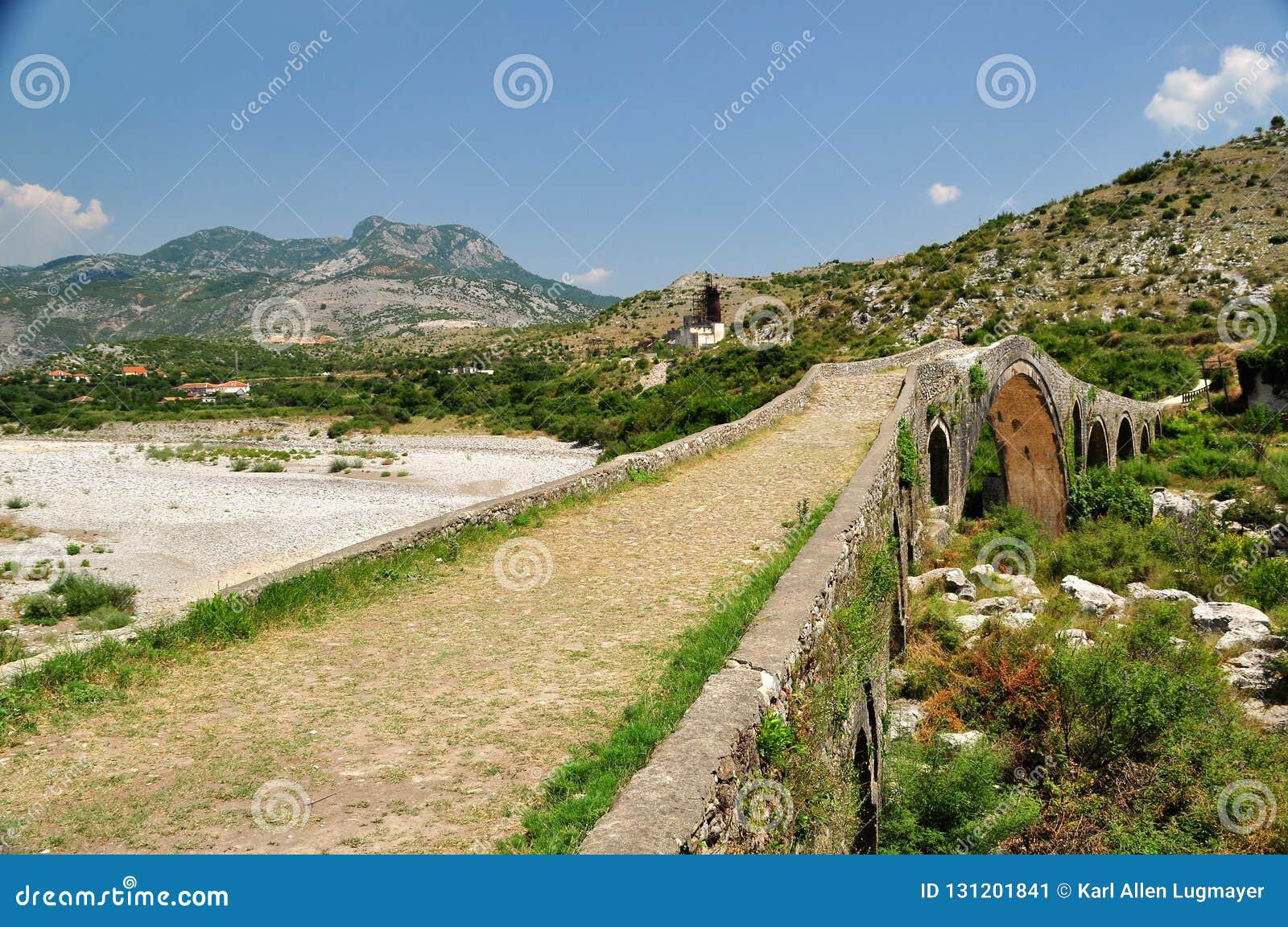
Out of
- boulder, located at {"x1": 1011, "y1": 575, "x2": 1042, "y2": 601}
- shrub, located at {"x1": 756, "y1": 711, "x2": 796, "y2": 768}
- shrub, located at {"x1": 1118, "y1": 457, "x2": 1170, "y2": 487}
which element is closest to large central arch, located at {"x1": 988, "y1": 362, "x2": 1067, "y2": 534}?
shrub, located at {"x1": 1118, "y1": 457, "x2": 1170, "y2": 487}

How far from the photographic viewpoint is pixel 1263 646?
1368cm

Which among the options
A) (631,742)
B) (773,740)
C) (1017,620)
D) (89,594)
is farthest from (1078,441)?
(89,594)

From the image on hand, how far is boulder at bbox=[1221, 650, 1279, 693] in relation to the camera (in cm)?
1227

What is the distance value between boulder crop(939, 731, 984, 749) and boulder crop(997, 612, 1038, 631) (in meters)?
3.07

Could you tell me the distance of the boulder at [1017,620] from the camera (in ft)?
41.4

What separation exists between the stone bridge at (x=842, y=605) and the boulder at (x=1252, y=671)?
16.7 feet

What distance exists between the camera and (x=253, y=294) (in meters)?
116

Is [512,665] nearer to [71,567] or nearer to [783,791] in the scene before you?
[783,791]

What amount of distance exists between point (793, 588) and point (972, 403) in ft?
48.9

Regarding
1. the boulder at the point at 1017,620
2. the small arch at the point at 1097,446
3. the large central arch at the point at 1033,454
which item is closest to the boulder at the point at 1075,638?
the boulder at the point at 1017,620

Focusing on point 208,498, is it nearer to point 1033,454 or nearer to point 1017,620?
point 1017,620

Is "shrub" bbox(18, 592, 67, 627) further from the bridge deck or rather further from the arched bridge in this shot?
the arched bridge

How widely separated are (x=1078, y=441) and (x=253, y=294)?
11548 cm

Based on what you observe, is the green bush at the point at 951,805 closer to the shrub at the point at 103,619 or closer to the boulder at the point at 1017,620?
the boulder at the point at 1017,620
